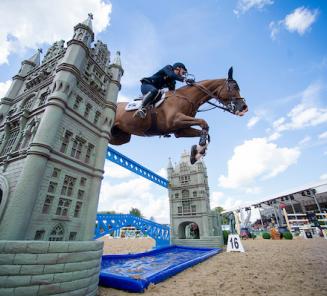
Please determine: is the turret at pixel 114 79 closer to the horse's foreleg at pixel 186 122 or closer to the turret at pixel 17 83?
the horse's foreleg at pixel 186 122

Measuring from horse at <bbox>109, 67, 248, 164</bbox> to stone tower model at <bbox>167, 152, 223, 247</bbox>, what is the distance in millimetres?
21992

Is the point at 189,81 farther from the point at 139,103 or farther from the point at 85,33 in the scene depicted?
the point at 85,33

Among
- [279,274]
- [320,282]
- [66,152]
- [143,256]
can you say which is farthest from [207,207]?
[66,152]

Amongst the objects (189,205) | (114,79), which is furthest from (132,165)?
(189,205)

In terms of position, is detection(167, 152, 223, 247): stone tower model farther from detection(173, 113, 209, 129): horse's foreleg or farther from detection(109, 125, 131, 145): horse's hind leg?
detection(173, 113, 209, 129): horse's foreleg

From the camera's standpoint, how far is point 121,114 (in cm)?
629

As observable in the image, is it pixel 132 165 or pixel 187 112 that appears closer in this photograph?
pixel 187 112

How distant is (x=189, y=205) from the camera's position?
88.8ft

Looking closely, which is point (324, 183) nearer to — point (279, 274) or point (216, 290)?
point (279, 274)

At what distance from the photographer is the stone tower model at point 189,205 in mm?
25239

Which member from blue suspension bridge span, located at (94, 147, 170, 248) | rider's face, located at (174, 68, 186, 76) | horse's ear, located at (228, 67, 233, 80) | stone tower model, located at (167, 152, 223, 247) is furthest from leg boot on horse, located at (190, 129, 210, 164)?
stone tower model, located at (167, 152, 223, 247)

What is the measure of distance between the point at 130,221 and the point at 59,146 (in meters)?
16.4

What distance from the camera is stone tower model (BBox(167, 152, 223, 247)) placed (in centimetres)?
2524

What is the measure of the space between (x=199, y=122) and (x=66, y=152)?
5.29m
